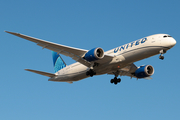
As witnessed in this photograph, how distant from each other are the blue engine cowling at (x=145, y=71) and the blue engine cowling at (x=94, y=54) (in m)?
7.52

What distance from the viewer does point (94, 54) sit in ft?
95.9

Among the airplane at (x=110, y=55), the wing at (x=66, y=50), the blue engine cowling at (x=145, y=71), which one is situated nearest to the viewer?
the airplane at (x=110, y=55)

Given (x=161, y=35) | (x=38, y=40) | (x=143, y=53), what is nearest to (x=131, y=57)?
(x=143, y=53)

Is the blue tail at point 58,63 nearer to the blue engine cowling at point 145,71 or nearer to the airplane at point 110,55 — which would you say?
the airplane at point 110,55

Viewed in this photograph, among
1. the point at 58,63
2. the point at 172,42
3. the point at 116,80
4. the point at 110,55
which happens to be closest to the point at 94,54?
the point at 110,55

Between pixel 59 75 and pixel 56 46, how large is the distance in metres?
7.54

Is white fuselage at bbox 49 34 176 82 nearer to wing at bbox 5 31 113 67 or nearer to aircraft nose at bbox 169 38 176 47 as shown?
aircraft nose at bbox 169 38 176 47

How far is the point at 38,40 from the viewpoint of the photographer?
28875 millimetres

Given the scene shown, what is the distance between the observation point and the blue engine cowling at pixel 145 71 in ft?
113

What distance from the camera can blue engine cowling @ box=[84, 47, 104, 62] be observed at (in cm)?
→ 2927

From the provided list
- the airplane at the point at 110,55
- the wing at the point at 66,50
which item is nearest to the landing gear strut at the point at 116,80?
the airplane at the point at 110,55

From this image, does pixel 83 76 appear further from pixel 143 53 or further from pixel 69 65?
pixel 143 53

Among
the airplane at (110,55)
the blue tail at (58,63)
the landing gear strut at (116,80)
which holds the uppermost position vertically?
the blue tail at (58,63)

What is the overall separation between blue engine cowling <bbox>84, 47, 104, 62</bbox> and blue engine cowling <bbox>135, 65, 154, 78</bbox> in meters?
7.52
